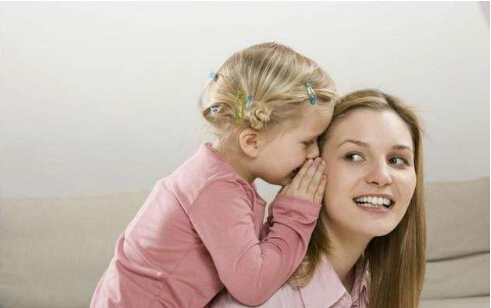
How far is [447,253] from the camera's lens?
330 centimetres

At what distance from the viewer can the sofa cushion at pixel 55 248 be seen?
3.04 metres

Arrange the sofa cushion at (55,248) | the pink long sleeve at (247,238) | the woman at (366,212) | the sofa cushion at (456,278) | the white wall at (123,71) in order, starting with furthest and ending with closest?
the white wall at (123,71), the sofa cushion at (456,278), the sofa cushion at (55,248), the woman at (366,212), the pink long sleeve at (247,238)

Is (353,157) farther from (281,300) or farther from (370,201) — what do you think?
(281,300)

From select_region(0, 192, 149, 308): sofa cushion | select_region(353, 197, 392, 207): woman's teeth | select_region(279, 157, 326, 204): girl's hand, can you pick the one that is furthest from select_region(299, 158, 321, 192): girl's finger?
select_region(0, 192, 149, 308): sofa cushion

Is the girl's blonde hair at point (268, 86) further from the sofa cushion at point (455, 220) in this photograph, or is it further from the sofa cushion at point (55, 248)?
the sofa cushion at point (455, 220)

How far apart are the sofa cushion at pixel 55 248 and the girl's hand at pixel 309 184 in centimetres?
167

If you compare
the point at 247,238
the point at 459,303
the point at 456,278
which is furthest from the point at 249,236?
the point at 456,278

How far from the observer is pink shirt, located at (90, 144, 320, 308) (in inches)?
56.9

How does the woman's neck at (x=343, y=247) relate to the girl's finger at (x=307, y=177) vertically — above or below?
below

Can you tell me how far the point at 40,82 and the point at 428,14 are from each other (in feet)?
6.57

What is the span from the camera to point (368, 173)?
1.54 meters

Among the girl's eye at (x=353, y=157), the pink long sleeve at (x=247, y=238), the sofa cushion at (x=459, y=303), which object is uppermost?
the girl's eye at (x=353, y=157)

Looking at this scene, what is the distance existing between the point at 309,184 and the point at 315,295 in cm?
23

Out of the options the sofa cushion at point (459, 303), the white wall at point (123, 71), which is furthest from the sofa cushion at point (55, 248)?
the sofa cushion at point (459, 303)
